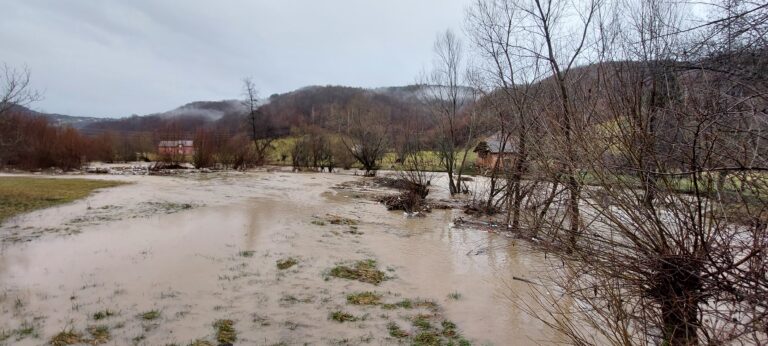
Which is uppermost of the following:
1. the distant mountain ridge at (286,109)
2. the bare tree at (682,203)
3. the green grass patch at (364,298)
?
the distant mountain ridge at (286,109)

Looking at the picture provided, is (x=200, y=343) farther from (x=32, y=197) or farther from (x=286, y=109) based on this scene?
(x=286, y=109)

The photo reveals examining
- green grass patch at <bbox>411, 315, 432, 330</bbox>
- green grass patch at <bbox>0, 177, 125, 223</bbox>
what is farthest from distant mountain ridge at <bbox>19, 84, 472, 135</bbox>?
green grass patch at <bbox>411, 315, 432, 330</bbox>

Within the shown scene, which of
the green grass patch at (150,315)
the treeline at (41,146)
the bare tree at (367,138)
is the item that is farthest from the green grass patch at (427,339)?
the treeline at (41,146)

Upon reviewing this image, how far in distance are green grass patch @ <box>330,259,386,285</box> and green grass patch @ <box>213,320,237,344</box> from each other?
8.44 feet

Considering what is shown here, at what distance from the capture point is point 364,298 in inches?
259

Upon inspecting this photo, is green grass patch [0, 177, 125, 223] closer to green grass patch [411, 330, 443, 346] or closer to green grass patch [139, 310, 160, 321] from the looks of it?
green grass patch [139, 310, 160, 321]

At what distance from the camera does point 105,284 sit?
21.6ft

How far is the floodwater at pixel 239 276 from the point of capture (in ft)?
17.4

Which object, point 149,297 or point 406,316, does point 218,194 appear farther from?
point 406,316

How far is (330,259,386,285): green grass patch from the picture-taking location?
25.0ft

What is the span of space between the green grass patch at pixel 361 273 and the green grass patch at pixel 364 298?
63cm

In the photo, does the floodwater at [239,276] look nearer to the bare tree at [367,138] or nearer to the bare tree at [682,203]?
the bare tree at [682,203]

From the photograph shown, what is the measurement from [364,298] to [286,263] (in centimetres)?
239

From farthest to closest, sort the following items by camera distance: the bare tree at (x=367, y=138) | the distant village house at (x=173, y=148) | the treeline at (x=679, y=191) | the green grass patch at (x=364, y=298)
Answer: the distant village house at (x=173, y=148)
the bare tree at (x=367, y=138)
the green grass patch at (x=364, y=298)
the treeline at (x=679, y=191)
